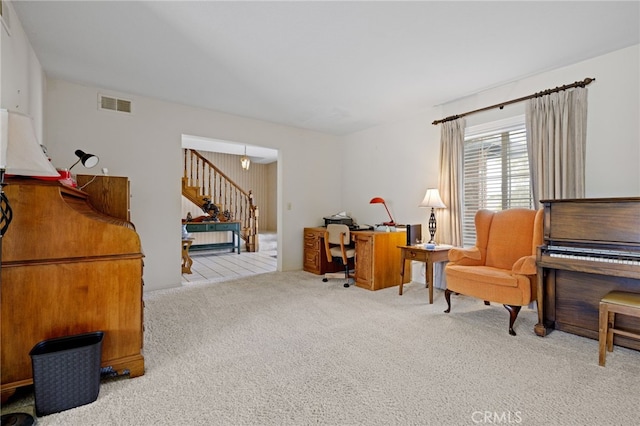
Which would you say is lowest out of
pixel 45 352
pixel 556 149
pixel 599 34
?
pixel 45 352

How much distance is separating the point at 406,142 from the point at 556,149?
199 centimetres

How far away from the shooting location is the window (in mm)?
3354

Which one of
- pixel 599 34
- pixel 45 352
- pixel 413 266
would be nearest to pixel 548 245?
pixel 599 34

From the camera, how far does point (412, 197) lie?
448 centimetres

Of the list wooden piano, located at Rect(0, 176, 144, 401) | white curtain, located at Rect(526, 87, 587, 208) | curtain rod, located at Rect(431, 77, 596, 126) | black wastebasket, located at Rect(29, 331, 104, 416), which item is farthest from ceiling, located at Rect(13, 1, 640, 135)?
black wastebasket, located at Rect(29, 331, 104, 416)

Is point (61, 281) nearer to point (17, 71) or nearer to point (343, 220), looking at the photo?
point (17, 71)

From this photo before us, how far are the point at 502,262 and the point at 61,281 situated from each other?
3637 millimetres

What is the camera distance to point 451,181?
383cm

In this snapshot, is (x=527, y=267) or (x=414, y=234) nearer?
(x=527, y=267)

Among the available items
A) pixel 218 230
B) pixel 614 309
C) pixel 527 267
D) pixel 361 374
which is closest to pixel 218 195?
pixel 218 230

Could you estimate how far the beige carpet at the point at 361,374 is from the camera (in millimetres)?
1533

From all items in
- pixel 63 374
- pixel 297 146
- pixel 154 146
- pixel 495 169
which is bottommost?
pixel 63 374

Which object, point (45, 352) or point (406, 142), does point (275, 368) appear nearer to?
point (45, 352)

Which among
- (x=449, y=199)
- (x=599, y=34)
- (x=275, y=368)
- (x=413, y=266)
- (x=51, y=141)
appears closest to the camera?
(x=275, y=368)
